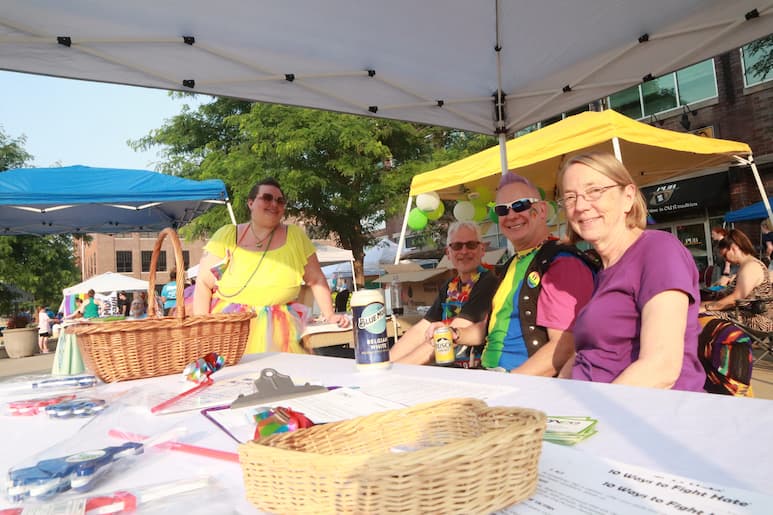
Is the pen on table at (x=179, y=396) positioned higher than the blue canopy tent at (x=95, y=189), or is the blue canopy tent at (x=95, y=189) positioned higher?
the blue canopy tent at (x=95, y=189)

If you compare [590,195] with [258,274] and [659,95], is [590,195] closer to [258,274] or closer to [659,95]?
[258,274]

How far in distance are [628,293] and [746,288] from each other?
4.49m

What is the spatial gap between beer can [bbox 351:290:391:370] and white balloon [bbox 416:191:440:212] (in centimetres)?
439

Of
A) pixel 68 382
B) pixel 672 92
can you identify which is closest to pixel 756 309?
pixel 68 382

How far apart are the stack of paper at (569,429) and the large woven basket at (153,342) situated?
46.8 inches

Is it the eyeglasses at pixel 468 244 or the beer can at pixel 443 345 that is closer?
the beer can at pixel 443 345

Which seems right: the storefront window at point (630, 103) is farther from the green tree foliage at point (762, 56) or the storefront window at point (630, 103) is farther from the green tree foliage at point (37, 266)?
the green tree foliage at point (37, 266)

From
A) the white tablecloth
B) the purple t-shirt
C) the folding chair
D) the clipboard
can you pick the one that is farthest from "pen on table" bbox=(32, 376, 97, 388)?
the folding chair

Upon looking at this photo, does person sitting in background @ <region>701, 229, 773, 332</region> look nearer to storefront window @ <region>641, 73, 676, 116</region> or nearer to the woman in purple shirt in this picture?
the woman in purple shirt

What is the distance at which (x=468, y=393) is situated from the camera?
3.68 feet

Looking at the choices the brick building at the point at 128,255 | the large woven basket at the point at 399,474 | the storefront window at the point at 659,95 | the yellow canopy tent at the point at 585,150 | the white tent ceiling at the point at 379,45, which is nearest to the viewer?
the large woven basket at the point at 399,474

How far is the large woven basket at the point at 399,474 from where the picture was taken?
447mm

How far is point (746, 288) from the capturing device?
198 inches

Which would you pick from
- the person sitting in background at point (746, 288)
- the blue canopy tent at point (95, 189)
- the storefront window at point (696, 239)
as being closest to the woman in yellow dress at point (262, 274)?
the blue canopy tent at point (95, 189)
